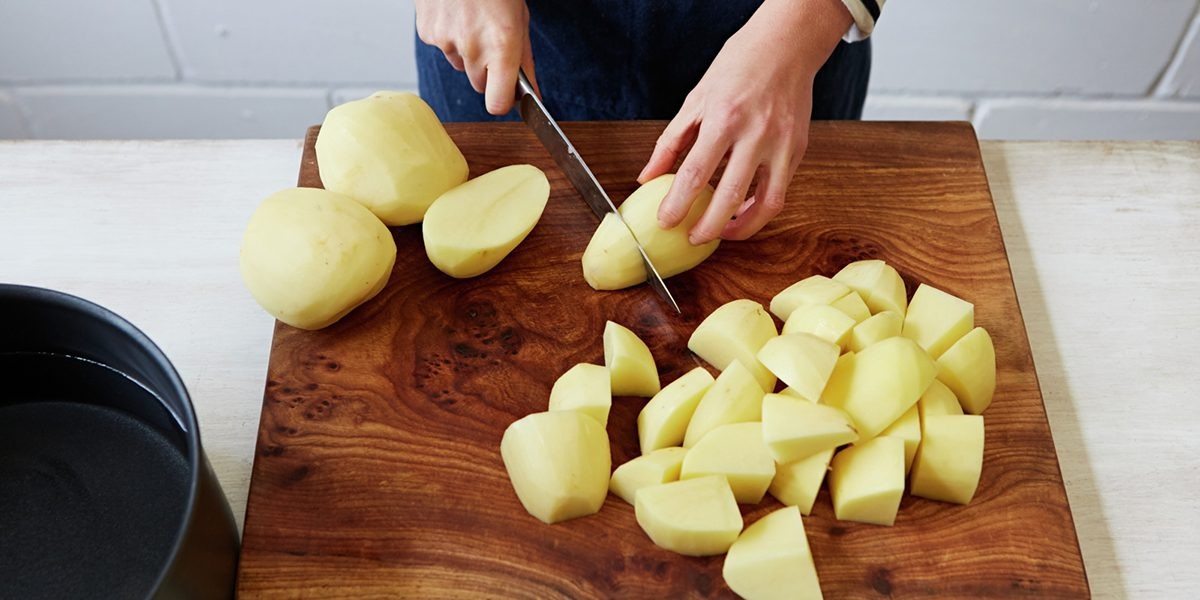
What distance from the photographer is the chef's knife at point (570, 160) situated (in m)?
1.23

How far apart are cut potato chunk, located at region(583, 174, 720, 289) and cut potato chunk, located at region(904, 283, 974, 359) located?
0.79 ft

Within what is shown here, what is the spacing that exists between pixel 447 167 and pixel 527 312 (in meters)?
0.20

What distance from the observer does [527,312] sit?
1232 millimetres

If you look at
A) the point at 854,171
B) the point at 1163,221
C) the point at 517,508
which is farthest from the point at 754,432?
the point at 1163,221

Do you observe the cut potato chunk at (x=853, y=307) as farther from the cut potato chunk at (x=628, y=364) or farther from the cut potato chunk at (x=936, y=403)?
the cut potato chunk at (x=628, y=364)

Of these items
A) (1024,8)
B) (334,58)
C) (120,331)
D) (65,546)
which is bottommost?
(334,58)

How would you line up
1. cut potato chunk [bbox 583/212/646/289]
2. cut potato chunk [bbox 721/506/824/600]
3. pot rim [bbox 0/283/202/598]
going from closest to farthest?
pot rim [bbox 0/283/202/598] → cut potato chunk [bbox 721/506/824/600] → cut potato chunk [bbox 583/212/646/289]

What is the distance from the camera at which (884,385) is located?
106 cm

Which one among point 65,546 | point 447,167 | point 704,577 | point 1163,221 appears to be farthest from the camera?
point 1163,221

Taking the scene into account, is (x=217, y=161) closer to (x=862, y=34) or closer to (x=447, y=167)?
(x=447, y=167)

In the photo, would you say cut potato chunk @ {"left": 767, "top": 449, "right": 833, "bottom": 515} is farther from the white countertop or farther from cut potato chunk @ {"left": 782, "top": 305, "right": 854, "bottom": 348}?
the white countertop

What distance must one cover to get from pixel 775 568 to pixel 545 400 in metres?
0.31

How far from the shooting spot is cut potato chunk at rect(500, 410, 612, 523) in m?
1.02

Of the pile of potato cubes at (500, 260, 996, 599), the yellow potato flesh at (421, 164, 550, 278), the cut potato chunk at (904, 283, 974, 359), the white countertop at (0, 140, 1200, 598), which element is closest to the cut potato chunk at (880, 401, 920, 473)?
the pile of potato cubes at (500, 260, 996, 599)
